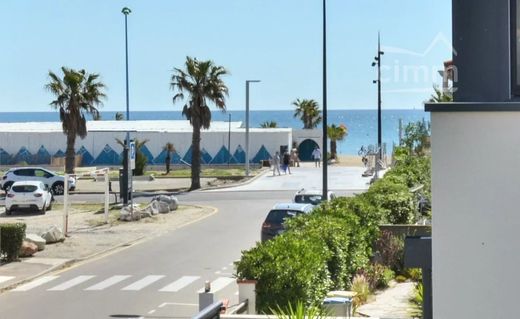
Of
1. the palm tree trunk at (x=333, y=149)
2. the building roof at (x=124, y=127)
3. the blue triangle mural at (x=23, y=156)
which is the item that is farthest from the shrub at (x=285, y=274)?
the palm tree trunk at (x=333, y=149)

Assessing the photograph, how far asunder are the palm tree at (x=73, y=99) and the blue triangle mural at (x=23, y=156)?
19915 millimetres

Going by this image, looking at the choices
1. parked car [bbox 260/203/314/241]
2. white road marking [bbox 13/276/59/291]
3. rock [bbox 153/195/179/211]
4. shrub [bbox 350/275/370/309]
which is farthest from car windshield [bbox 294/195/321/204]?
shrub [bbox 350/275/370/309]

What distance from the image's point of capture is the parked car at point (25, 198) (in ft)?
120

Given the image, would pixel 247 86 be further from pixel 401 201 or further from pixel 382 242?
pixel 382 242

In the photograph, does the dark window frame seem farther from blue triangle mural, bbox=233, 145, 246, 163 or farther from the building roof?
blue triangle mural, bbox=233, 145, 246, 163

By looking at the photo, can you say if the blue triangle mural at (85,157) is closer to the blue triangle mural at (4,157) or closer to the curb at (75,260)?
the blue triangle mural at (4,157)

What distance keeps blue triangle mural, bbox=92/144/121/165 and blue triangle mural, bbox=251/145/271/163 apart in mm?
10954

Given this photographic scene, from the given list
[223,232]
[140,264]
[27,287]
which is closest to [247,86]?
[223,232]

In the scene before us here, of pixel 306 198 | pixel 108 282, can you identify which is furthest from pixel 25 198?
pixel 108 282

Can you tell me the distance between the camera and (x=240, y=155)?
2719 inches

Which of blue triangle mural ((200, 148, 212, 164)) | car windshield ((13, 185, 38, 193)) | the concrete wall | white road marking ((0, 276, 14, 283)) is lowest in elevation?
white road marking ((0, 276, 14, 283))

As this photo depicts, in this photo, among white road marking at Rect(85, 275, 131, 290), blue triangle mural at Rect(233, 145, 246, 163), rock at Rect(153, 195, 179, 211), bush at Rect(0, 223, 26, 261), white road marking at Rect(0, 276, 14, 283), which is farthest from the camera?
blue triangle mural at Rect(233, 145, 246, 163)

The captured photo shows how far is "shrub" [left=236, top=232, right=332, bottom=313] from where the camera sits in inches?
427

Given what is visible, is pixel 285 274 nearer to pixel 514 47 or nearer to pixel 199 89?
pixel 514 47
